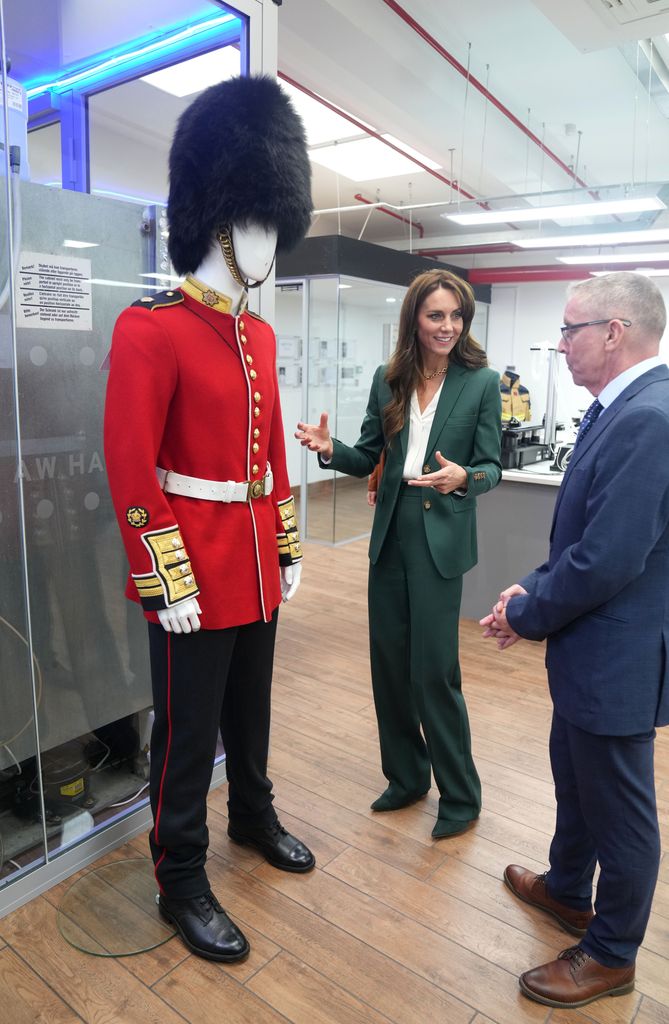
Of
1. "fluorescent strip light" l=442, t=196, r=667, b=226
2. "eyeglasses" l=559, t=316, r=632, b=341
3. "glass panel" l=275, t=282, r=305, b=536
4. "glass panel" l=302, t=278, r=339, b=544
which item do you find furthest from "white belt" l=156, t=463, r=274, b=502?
"glass panel" l=275, t=282, r=305, b=536

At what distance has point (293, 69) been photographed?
4.30 metres

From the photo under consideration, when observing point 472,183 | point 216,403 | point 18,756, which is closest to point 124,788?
point 18,756

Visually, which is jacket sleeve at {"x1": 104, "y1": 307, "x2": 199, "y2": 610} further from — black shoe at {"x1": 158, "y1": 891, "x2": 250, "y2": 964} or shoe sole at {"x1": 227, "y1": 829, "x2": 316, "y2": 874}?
shoe sole at {"x1": 227, "y1": 829, "x2": 316, "y2": 874}

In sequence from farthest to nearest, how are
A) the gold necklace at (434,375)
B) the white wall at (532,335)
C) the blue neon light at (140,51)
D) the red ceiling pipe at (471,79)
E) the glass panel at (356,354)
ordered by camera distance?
the white wall at (532,335) < the glass panel at (356,354) < the red ceiling pipe at (471,79) < the gold necklace at (434,375) < the blue neon light at (140,51)

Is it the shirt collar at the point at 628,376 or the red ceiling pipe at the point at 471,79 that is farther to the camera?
the red ceiling pipe at the point at 471,79

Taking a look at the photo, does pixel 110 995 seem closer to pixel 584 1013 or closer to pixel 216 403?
pixel 584 1013

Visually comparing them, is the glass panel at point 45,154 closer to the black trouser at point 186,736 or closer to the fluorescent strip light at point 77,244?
the fluorescent strip light at point 77,244

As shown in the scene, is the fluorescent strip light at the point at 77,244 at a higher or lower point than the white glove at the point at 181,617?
higher

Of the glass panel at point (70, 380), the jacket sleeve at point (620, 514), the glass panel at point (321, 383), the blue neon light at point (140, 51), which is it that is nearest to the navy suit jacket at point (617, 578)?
the jacket sleeve at point (620, 514)

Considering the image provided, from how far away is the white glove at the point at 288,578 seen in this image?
202cm

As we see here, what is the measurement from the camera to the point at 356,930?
6.02ft

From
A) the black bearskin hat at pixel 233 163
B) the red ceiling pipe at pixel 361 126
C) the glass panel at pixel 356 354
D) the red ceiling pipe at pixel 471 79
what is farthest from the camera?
the glass panel at pixel 356 354

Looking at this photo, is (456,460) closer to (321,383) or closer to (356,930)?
(356,930)

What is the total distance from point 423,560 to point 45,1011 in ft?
4.62
